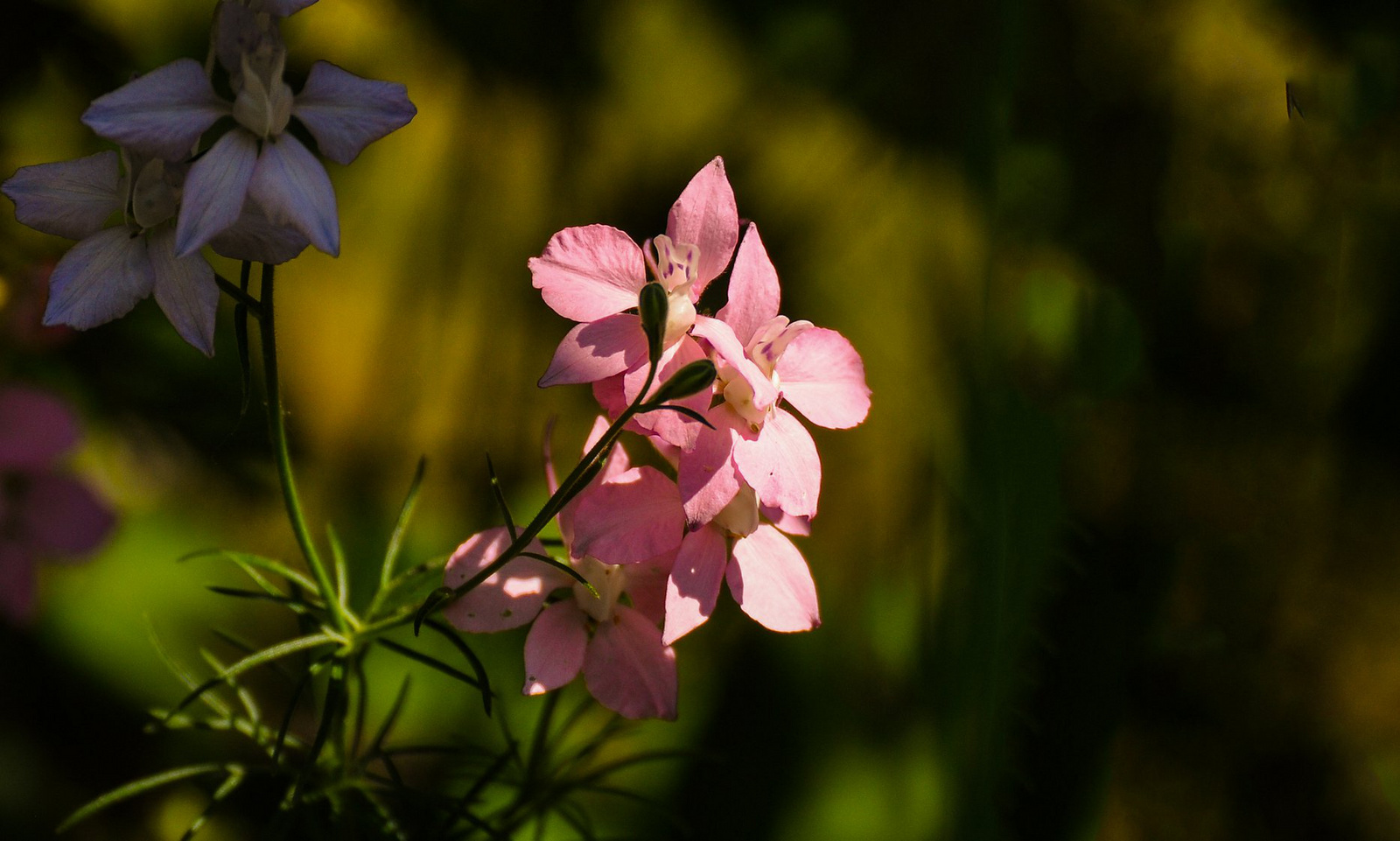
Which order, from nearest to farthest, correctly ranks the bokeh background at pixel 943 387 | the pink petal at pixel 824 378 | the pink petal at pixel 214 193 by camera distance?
the pink petal at pixel 214 193, the pink petal at pixel 824 378, the bokeh background at pixel 943 387

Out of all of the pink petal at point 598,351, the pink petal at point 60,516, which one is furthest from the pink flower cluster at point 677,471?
the pink petal at point 60,516

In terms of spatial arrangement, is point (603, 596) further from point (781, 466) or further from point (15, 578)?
point (15, 578)

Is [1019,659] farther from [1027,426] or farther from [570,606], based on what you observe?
[570,606]

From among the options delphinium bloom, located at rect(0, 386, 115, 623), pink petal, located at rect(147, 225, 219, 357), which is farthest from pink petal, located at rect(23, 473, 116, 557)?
pink petal, located at rect(147, 225, 219, 357)

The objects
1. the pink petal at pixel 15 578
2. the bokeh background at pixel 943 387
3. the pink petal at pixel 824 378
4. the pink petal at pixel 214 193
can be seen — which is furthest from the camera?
the bokeh background at pixel 943 387

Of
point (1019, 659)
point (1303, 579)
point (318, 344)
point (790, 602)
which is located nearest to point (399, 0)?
point (318, 344)

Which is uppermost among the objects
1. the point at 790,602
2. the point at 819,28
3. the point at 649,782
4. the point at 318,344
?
the point at 819,28

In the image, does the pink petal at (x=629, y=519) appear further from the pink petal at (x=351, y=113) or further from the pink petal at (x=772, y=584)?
the pink petal at (x=351, y=113)

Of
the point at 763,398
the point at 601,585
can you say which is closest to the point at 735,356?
the point at 763,398
